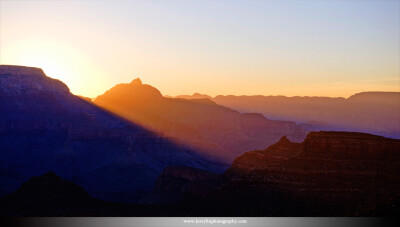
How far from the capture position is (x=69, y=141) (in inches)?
3438

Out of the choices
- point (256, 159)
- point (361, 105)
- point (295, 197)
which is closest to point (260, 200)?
point (295, 197)

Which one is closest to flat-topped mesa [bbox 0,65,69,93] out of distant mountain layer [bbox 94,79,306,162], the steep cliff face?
distant mountain layer [bbox 94,79,306,162]

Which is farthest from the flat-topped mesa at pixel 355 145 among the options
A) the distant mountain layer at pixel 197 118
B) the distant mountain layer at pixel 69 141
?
the distant mountain layer at pixel 197 118

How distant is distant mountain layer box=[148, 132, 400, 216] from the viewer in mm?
30234

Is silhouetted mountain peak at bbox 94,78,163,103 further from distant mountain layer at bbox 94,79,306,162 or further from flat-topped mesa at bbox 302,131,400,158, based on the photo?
flat-topped mesa at bbox 302,131,400,158

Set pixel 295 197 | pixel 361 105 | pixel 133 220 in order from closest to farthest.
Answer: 1. pixel 133 220
2. pixel 295 197
3. pixel 361 105

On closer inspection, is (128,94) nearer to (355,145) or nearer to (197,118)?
(197,118)

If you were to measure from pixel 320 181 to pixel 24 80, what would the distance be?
64.5m

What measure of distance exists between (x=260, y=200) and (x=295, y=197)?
6.01 feet

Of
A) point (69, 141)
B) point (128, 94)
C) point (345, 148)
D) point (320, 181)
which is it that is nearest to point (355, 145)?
point (345, 148)

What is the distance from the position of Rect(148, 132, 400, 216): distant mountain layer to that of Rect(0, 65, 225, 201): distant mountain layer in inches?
1367

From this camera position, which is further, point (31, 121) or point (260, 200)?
point (31, 121)

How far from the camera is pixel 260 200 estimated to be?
31984 millimetres

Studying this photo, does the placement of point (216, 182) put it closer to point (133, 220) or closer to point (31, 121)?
point (133, 220)
